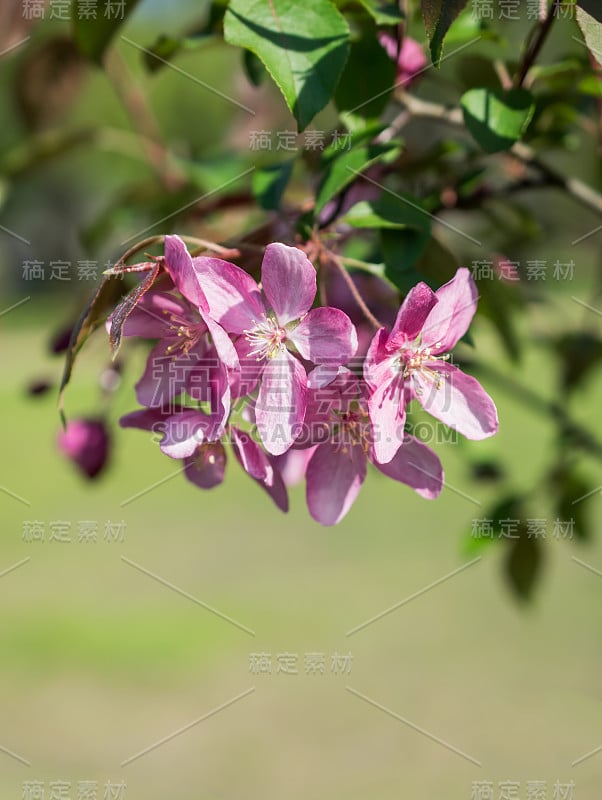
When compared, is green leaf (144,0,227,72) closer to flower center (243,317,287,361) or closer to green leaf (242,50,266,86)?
green leaf (242,50,266,86)

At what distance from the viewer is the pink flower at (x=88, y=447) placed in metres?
1.14

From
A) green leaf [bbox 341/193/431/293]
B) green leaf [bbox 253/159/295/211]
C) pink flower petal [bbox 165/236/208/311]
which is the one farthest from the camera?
green leaf [bbox 253/159/295/211]

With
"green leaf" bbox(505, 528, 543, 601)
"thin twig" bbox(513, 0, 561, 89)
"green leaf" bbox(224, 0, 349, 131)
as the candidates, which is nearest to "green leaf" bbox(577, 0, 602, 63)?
"thin twig" bbox(513, 0, 561, 89)

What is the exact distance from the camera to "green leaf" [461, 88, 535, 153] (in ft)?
2.26

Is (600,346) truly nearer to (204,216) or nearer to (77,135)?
(204,216)

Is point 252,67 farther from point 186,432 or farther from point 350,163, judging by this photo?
point 186,432

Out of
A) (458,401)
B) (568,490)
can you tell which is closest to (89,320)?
(458,401)

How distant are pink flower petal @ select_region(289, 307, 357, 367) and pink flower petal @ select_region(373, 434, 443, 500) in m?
0.08

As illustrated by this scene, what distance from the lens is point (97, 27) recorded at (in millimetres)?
938

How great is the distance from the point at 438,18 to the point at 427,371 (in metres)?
0.22

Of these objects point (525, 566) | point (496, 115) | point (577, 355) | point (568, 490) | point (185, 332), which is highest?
point (496, 115)

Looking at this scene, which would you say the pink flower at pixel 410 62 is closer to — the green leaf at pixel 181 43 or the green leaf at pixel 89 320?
the green leaf at pixel 181 43

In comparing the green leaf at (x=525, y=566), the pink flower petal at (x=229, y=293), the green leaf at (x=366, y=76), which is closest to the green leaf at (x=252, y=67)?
the green leaf at (x=366, y=76)

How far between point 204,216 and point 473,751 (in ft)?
6.05
